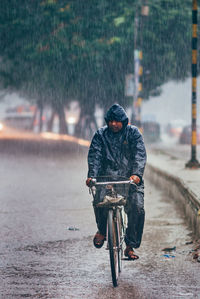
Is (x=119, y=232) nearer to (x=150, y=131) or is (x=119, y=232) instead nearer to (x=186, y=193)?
(x=186, y=193)

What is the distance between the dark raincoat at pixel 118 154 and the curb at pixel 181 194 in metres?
1.91

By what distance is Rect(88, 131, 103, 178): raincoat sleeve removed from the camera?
249 inches

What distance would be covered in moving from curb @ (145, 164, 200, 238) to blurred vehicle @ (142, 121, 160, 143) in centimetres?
3180

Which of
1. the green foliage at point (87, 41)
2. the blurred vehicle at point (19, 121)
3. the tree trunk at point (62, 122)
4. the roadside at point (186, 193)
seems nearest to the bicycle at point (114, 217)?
the roadside at point (186, 193)

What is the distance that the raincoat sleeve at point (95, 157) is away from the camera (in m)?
6.32

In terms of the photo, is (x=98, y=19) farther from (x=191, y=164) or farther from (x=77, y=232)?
(x=77, y=232)

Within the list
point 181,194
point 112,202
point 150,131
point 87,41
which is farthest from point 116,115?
point 150,131

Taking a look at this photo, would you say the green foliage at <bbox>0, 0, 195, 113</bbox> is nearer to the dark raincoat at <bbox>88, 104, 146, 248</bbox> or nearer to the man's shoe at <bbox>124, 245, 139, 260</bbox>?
the dark raincoat at <bbox>88, 104, 146, 248</bbox>

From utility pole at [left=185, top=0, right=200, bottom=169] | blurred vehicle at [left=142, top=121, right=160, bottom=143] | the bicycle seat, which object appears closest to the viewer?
the bicycle seat

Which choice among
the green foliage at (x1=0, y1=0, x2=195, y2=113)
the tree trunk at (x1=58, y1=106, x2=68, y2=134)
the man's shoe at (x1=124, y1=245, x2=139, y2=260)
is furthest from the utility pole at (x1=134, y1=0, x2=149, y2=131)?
the tree trunk at (x1=58, y1=106, x2=68, y2=134)

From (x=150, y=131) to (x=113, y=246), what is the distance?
142ft

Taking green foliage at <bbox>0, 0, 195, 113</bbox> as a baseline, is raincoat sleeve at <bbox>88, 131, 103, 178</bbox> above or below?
below

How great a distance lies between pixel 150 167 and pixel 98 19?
48.3 feet

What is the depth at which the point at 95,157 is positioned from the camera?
6398 mm
